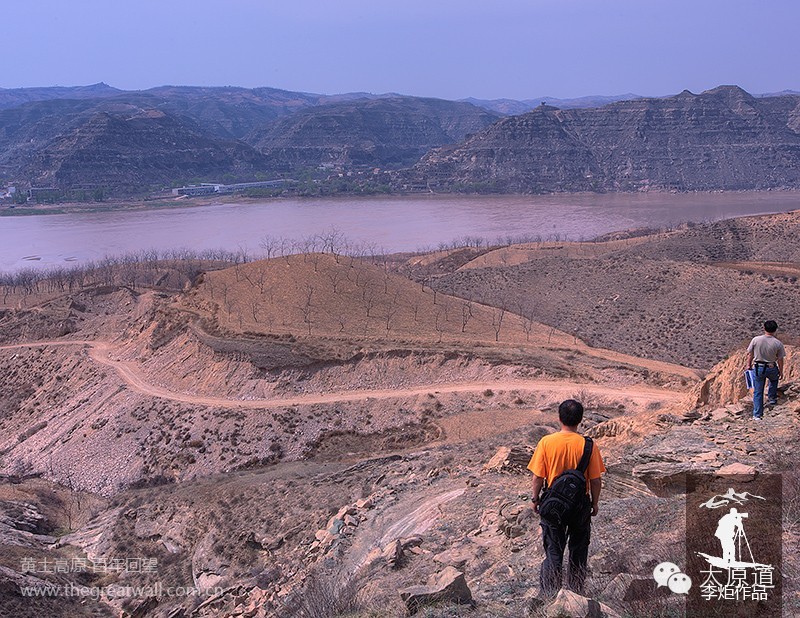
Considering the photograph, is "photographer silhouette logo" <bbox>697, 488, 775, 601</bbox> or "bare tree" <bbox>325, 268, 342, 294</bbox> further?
"bare tree" <bbox>325, 268, 342, 294</bbox>

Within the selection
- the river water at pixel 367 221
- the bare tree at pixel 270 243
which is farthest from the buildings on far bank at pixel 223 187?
the bare tree at pixel 270 243

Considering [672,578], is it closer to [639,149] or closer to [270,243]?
[270,243]

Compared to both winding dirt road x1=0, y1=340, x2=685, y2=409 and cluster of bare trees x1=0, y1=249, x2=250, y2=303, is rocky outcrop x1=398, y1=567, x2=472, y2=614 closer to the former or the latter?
winding dirt road x1=0, y1=340, x2=685, y2=409

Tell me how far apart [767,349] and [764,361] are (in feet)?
0.71

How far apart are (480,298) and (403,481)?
33.2 m

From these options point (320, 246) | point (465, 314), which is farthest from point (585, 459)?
point (320, 246)

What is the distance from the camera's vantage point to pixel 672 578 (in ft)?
19.7

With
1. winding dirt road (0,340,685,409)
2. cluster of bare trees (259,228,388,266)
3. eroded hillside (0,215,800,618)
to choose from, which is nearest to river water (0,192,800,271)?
cluster of bare trees (259,228,388,266)

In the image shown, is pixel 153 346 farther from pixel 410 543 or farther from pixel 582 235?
pixel 582 235

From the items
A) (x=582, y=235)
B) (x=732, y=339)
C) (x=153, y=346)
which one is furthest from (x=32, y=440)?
(x=582, y=235)

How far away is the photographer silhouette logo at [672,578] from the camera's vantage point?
586cm

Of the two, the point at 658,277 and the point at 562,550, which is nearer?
the point at 562,550

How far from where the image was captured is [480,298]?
47875mm

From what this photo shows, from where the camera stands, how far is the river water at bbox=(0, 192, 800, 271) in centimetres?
9175
